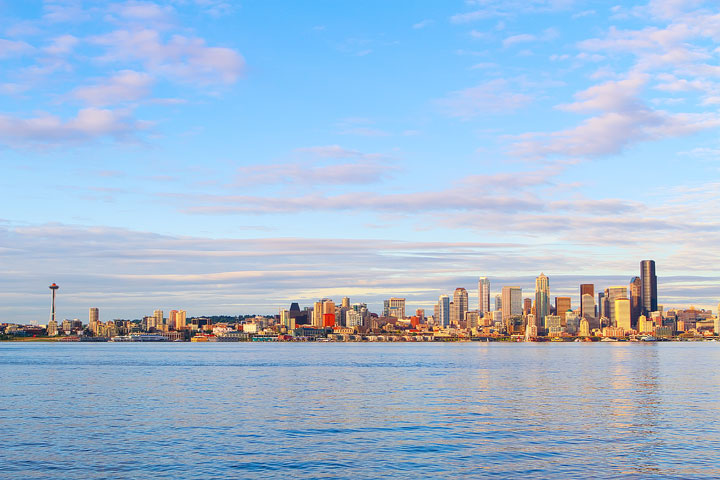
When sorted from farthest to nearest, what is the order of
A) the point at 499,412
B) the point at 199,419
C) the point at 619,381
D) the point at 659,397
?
the point at 619,381
the point at 659,397
the point at 499,412
the point at 199,419

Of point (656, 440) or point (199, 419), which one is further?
point (199, 419)

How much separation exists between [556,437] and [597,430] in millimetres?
5316

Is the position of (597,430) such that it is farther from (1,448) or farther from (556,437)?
(1,448)

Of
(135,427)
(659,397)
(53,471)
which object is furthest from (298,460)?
(659,397)

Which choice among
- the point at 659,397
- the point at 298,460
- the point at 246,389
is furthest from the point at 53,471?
the point at 659,397

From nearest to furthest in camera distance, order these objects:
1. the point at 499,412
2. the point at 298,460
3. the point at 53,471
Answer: the point at 53,471
the point at 298,460
the point at 499,412

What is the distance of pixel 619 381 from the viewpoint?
106125 mm

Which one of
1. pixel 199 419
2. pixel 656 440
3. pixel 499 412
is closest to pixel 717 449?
pixel 656 440

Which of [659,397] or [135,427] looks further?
[659,397]

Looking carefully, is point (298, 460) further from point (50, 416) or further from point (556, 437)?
point (50, 416)

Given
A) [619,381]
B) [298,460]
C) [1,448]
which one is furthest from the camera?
[619,381]

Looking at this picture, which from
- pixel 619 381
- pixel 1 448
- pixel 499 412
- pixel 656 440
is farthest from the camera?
pixel 619 381

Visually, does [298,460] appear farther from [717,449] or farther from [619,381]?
[619,381]

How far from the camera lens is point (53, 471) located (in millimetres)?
41062
